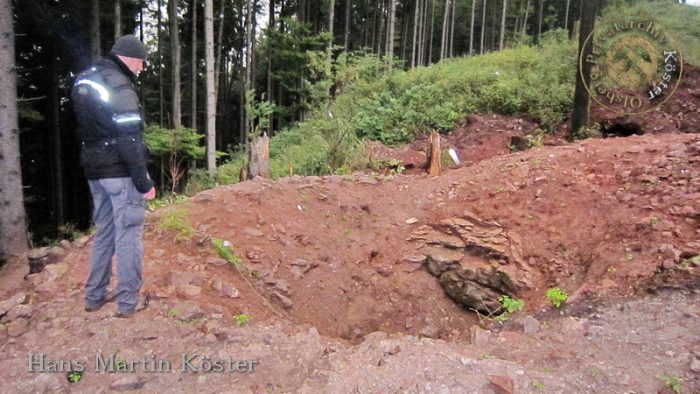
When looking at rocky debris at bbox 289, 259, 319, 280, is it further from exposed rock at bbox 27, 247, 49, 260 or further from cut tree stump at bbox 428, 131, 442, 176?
cut tree stump at bbox 428, 131, 442, 176

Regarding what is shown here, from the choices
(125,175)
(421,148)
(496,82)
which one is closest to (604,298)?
(125,175)

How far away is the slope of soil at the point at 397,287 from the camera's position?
3.07m

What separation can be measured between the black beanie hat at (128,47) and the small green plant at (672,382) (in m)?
4.50

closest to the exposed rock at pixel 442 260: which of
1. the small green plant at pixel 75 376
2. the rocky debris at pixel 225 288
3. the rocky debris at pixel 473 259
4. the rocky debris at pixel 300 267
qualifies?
the rocky debris at pixel 473 259

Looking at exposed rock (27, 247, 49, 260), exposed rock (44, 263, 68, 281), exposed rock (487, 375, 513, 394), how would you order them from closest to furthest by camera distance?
exposed rock (487, 375, 513, 394)
exposed rock (44, 263, 68, 281)
exposed rock (27, 247, 49, 260)

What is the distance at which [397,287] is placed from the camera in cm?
556

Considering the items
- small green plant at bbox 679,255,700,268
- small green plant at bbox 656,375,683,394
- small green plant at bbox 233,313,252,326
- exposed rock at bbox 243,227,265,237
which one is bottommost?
small green plant at bbox 233,313,252,326

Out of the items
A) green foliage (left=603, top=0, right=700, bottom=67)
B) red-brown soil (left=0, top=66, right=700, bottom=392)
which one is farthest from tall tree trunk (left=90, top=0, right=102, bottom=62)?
green foliage (left=603, top=0, right=700, bottom=67)

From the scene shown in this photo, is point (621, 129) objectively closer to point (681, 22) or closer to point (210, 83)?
point (681, 22)

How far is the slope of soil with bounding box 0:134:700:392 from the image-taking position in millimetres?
3074

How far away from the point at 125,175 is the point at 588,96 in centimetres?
868

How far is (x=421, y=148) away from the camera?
9.66 metres

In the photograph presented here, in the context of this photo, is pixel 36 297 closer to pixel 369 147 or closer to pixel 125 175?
pixel 125 175

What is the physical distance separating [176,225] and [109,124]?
1797 millimetres
